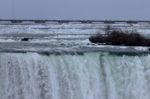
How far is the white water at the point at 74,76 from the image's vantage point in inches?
968

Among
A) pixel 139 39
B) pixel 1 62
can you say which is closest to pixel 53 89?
pixel 1 62

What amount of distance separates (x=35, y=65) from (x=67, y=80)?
1.36m

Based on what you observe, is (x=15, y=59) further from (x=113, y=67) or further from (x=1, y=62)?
(x=113, y=67)

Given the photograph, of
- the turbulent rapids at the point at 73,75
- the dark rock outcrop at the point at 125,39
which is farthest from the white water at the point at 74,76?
the dark rock outcrop at the point at 125,39

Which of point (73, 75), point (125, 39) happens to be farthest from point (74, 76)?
point (125, 39)

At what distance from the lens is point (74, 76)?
25.4 meters

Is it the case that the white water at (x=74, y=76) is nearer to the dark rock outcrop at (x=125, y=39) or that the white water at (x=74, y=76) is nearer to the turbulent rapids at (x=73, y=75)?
the turbulent rapids at (x=73, y=75)

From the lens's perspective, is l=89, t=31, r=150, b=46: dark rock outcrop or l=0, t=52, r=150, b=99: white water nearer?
l=0, t=52, r=150, b=99: white water

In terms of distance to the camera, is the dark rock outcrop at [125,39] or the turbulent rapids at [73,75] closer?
the turbulent rapids at [73,75]

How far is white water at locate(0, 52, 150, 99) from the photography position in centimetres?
2458

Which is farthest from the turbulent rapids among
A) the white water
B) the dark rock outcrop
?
the dark rock outcrop

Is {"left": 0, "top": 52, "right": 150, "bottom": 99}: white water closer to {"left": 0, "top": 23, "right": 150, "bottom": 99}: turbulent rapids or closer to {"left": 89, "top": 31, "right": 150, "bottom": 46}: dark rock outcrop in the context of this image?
{"left": 0, "top": 23, "right": 150, "bottom": 99}: turbulent rapids

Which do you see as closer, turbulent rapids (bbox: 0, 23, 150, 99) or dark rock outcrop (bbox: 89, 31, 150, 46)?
turbulent rapids (bbox: 0, 23, 150, 99)

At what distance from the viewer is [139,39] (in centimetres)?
3750
